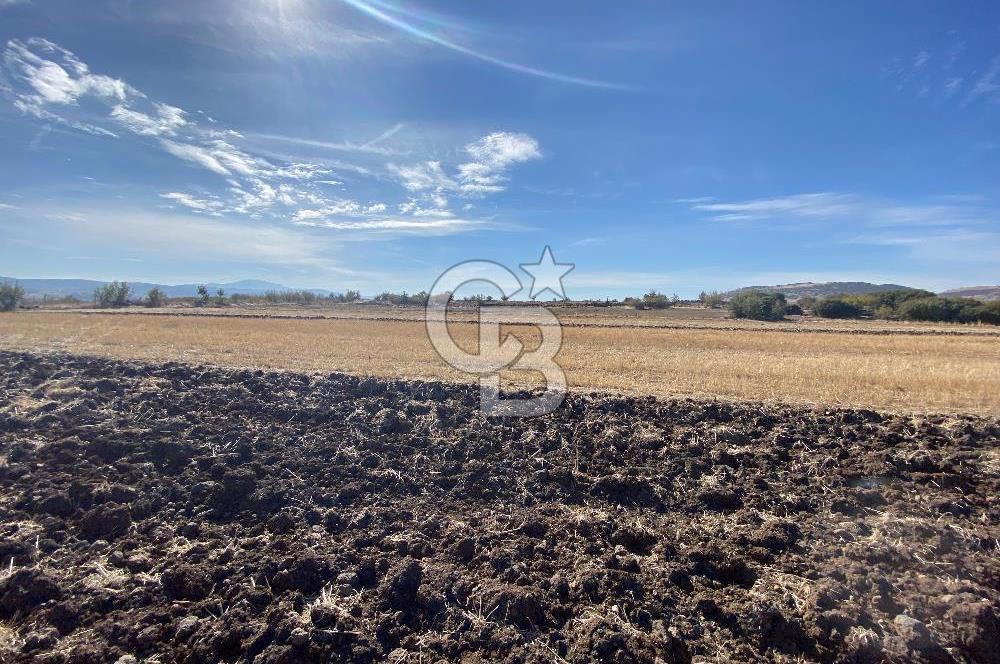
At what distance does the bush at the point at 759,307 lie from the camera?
186 feet

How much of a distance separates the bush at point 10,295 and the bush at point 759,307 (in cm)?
8558

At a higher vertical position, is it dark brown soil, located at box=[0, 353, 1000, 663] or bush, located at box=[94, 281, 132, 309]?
bush, located at box=[94, 281, 132, 309]

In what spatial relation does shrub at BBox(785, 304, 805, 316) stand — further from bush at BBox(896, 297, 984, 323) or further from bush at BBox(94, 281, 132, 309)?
bush at BBox(94, 281, 132, 309)

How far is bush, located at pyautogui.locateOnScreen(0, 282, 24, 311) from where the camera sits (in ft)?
196

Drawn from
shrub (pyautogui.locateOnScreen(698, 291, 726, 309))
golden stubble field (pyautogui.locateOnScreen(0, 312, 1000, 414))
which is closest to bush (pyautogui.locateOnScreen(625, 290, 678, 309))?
shrub (pyautogui.locateOnScreen(698, 291, 726, 309))

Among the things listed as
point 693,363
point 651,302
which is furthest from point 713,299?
point 693,363

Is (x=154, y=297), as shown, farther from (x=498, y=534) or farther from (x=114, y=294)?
(x=498, y=534)

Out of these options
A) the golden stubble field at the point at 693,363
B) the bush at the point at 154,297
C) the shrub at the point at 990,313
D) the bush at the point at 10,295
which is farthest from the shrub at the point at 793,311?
the bush at the point at 10,295

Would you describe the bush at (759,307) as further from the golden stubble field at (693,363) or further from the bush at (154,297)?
the bush at (154,297)

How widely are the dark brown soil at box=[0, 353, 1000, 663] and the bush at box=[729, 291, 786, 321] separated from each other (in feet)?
173

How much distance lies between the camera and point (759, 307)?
58094 millimetres

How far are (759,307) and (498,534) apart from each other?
60.4m

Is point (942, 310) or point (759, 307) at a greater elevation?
point (759, 307)

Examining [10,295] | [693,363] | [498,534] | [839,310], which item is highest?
[10,295]
